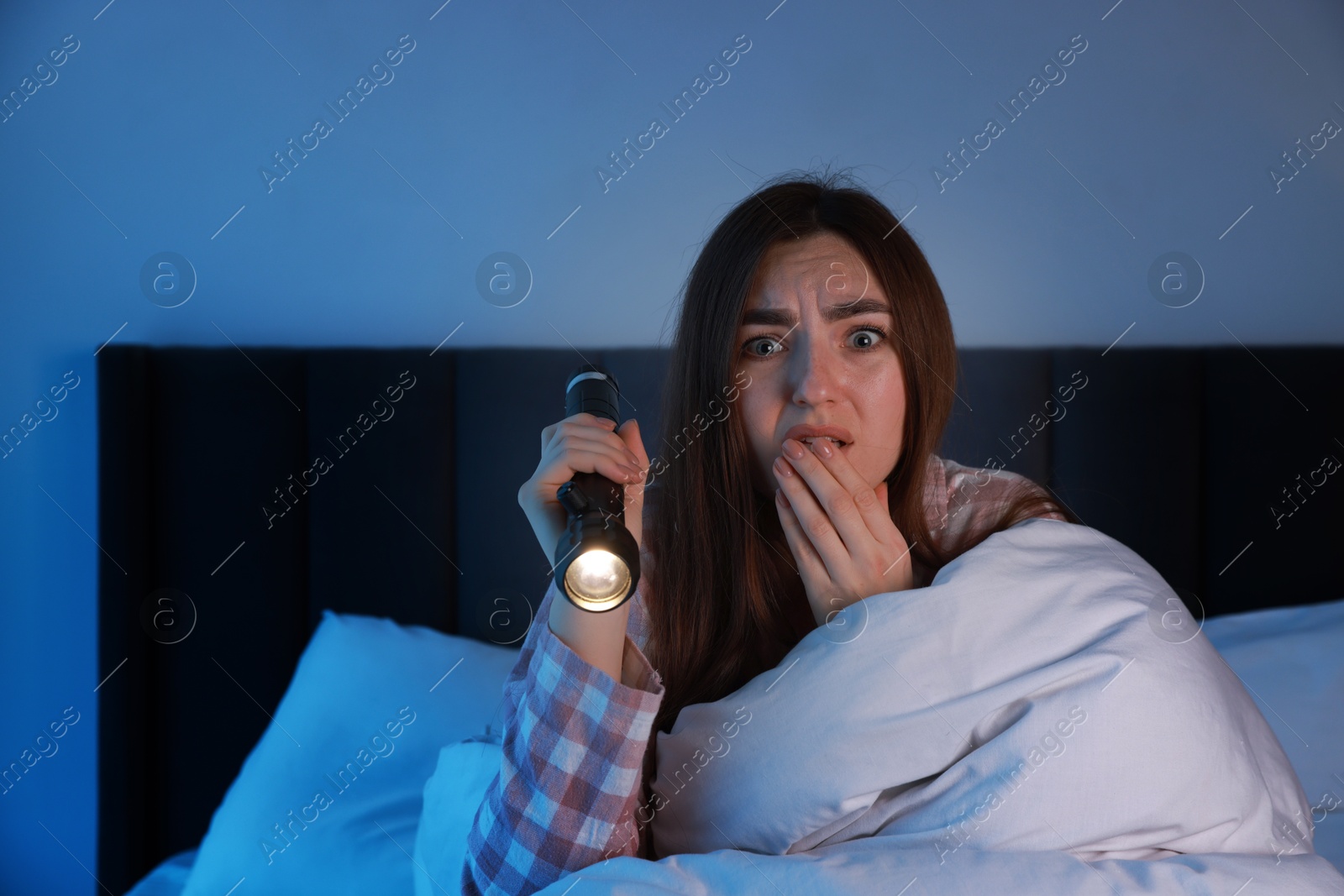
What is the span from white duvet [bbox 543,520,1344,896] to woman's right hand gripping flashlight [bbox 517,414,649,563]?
0.82 feet

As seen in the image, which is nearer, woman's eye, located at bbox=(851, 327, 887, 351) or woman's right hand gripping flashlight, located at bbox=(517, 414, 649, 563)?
woman's right hand gripping flashlight, located at bbox=(517, 414, 649, 563)

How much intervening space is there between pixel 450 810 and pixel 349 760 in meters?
0.37

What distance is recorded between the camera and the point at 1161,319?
1660mm

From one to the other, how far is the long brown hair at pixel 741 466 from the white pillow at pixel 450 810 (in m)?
0.24

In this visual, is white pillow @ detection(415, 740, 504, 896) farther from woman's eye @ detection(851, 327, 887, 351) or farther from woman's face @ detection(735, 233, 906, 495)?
woman's eye @ detection(851, 327, 887, 351)

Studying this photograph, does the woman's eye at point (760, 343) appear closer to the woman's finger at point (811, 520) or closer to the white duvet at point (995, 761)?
the woman's finger at point (811, 520)

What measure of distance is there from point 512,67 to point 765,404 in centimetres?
99

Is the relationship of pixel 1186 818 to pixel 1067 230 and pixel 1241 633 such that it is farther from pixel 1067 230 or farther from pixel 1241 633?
pixel 1067 230

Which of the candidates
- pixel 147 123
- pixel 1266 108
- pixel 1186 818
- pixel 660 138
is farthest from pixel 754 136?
pixel 1186 818

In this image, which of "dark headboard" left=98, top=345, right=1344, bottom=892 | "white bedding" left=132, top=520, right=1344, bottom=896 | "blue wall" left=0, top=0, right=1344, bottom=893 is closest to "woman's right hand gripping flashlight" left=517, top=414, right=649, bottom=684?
"white bedding" left=132, top=520, right=1344, bottom=896

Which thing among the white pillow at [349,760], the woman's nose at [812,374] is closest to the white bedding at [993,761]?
the woman's nose at [812,374]

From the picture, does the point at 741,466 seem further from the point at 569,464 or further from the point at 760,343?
the point at 569,464

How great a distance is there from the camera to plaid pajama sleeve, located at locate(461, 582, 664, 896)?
0.86 m

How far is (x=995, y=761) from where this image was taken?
76cm
